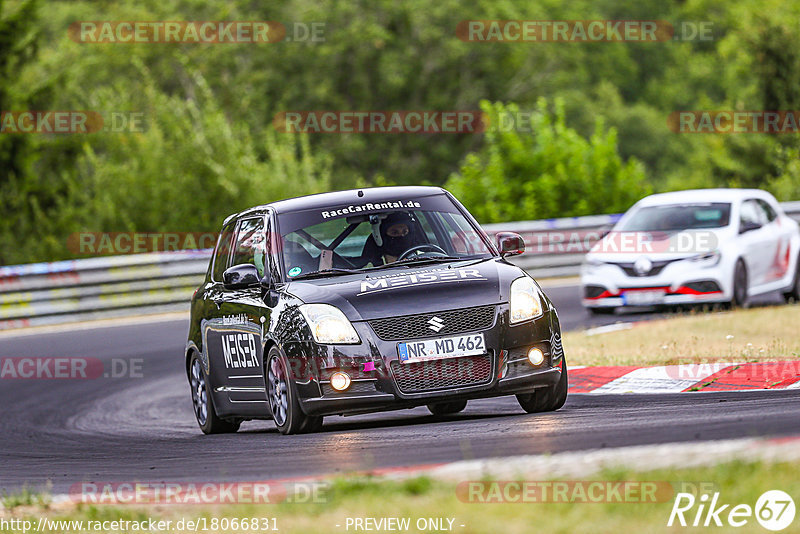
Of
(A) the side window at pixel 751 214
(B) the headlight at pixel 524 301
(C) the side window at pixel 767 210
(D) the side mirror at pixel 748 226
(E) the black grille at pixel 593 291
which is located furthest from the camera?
(C) the side window at pixel 767 210

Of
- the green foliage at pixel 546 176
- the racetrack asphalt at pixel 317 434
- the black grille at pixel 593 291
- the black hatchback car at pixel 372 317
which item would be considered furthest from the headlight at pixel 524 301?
the green foliage at pixel 546 176

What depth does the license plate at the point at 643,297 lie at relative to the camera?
707 inches

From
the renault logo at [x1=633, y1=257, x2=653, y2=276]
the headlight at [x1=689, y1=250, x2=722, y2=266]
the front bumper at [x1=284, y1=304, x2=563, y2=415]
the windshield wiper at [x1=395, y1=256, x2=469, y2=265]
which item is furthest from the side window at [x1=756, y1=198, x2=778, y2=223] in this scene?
the front bumper at [x1=284, y1=304, x2=563, y2=415]

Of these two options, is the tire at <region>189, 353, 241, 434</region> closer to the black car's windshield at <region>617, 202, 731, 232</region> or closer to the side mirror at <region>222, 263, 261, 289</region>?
the side mirror at <region>222, 263, 261, 289</region>

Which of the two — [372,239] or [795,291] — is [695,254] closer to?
[795,291]

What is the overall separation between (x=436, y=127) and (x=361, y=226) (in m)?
46.1

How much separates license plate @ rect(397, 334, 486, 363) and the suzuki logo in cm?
7

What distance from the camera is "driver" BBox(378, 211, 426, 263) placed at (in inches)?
403

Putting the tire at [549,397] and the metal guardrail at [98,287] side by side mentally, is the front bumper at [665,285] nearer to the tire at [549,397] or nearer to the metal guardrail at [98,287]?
the metal guardrail at [98,287]

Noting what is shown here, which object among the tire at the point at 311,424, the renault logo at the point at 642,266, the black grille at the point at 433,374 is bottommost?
the tire at the point at 311,424

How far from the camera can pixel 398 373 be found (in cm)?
904

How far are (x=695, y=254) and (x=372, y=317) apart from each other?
31.5ft

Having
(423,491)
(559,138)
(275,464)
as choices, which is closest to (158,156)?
(559,138)

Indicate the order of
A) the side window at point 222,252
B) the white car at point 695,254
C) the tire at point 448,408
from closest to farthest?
the tire at point 448,408
the side window at point 222,252
the white car at point 695,254
